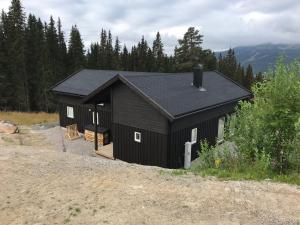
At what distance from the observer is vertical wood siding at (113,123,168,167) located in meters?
15.6

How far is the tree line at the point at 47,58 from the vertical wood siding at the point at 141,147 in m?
21.8

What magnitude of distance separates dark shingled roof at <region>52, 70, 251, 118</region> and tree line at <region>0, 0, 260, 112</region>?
41.8ft

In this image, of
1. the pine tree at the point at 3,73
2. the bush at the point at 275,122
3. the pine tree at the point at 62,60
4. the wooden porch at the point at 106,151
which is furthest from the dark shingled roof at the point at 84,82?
the pine tree at the point at 62,60

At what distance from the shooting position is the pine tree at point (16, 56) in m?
44.1

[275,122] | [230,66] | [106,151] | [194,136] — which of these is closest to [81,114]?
[106,151]

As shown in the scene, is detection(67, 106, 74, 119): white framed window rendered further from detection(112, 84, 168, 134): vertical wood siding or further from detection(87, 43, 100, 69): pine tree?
detection(87, 43, 100, 69): pine tree

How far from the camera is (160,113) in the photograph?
49.8 ft

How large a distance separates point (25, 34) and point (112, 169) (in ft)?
149

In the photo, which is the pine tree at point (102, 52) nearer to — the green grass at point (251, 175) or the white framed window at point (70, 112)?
the white framed window at point (70, 112)

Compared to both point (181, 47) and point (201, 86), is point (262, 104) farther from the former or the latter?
point (181, 47)

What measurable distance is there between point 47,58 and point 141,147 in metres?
38.7

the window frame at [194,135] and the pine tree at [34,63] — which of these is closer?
the window frame at [194,135]

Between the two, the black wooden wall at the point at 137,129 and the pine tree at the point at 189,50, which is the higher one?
the pine tree at the point at 189,50

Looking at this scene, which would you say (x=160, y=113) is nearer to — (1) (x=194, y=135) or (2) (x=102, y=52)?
(1) (x=194, y=135)
